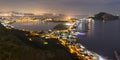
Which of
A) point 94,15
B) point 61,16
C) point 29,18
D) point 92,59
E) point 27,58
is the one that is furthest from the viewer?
point 94,15

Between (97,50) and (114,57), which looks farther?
(97,50)

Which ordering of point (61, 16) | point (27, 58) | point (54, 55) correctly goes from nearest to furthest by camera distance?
point (27, 58), point (54, 55), point (61, 16)

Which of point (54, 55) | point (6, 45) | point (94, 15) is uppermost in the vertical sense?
point (6, 45)

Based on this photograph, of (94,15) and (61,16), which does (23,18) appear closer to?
(61,16)

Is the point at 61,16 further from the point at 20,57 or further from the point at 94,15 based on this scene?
the point at 20,57

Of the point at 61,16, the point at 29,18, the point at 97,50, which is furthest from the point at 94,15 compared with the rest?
the point at 97,50

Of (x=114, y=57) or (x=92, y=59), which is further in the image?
(x=114, y=57)

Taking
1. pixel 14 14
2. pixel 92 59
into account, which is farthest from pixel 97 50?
pixel 14 14

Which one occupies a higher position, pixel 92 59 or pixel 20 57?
pixel 20 57

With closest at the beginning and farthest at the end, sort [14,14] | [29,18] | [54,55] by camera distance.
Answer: [54,55] → [14,14] → [29,18]
